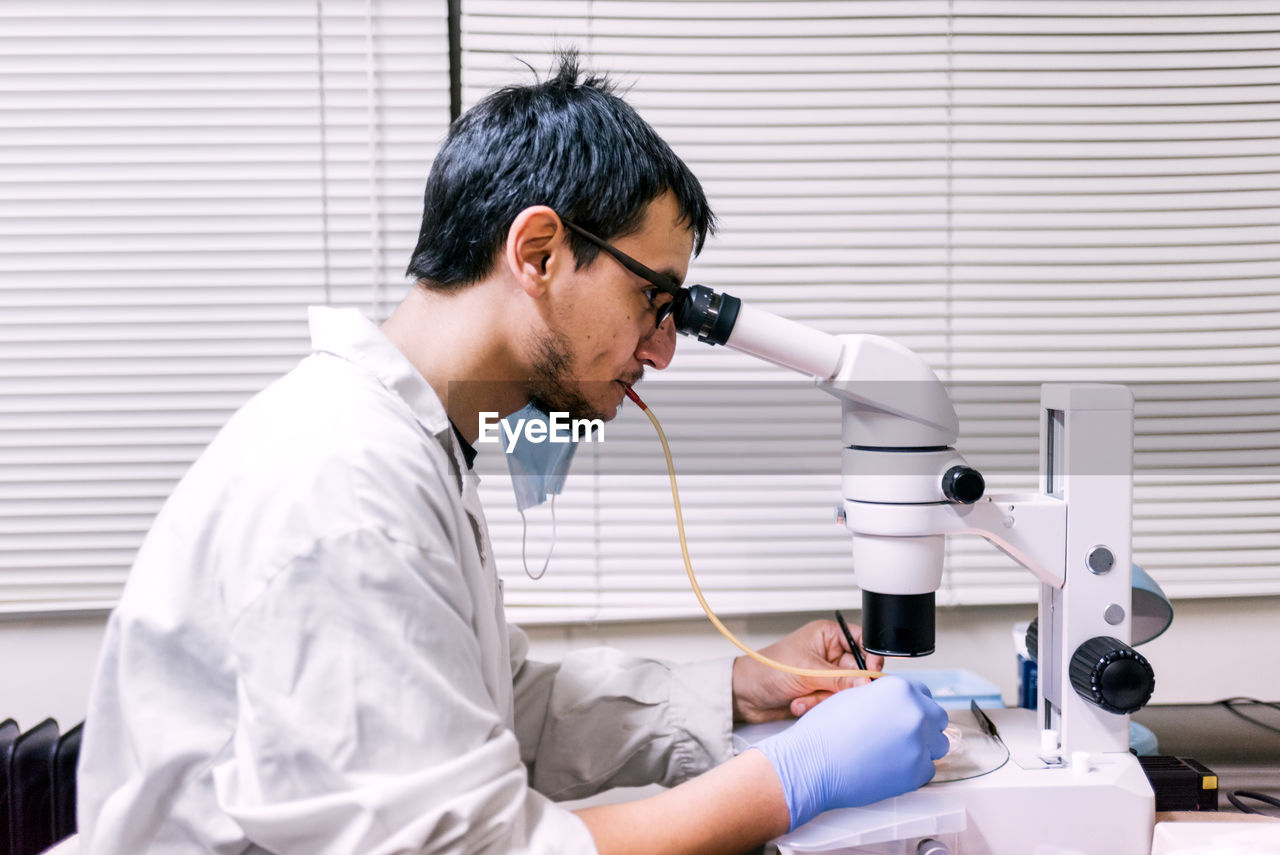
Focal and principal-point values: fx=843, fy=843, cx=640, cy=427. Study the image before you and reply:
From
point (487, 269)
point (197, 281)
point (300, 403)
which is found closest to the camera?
point (300, 403)

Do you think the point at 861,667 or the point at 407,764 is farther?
the point at 861,667

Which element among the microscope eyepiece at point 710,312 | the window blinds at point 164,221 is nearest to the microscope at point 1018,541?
the microscope eyepiece at point 710,312

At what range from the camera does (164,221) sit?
4.96 feet

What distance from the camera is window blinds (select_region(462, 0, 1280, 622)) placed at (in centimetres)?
154

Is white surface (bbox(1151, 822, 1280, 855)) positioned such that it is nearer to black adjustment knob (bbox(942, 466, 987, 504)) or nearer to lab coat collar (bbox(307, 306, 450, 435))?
black adjustment knob (bbox(942, 466, 987, 504))

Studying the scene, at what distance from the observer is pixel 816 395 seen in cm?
158

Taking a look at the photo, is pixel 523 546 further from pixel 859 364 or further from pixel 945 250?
pixel 945 250

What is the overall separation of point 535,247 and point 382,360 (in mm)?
205

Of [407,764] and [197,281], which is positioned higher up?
[197,281]

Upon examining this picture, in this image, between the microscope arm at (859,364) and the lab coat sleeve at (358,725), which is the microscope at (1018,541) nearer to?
the microscope arm at (859,364)

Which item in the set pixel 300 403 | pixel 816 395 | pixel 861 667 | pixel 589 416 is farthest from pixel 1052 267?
pixel 300 403

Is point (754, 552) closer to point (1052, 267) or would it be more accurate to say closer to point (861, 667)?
point (861, 667)

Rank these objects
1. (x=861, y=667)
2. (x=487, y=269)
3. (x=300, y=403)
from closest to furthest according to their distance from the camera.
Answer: (x=300, y=403) < (x=487, y=269) < (x=861, y=667)

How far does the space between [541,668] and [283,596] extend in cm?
61
